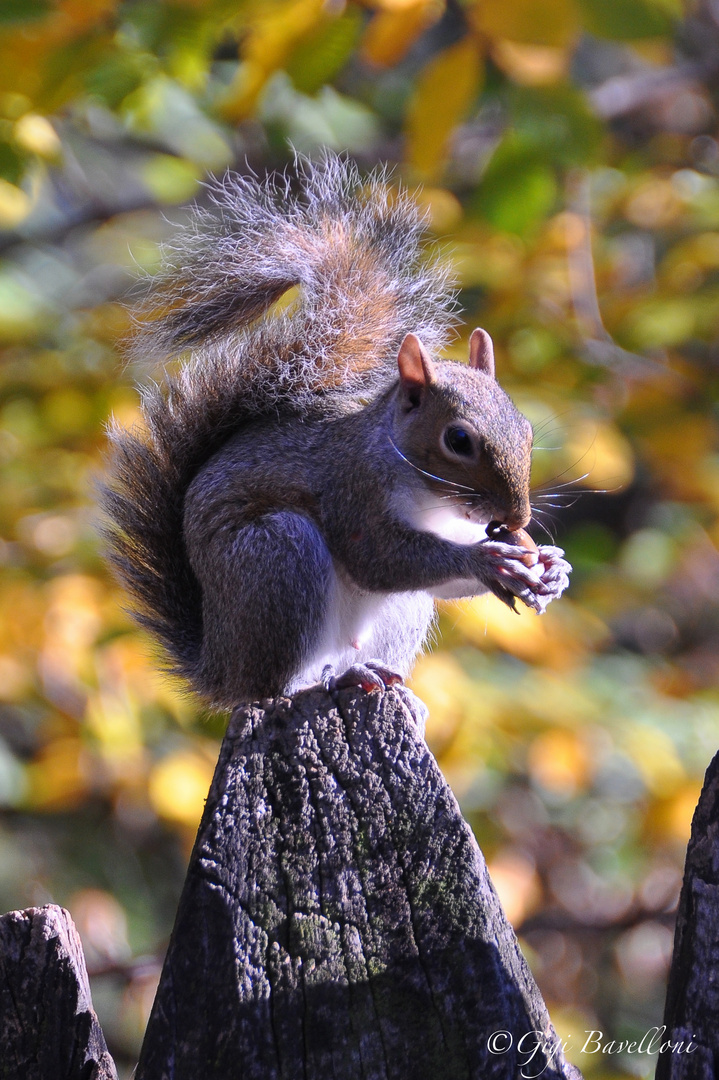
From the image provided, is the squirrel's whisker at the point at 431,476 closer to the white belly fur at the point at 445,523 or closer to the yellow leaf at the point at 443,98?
the white belly fur at the point at 445,523

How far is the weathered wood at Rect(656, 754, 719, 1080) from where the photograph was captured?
30.5 inches

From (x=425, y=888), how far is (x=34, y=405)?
1.97 metres

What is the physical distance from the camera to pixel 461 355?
2391 mm

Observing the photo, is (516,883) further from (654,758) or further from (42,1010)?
(42,1010)

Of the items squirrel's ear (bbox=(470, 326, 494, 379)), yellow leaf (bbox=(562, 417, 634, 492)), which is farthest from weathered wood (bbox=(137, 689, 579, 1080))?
yellow leaf (bbox=(562, 417, 634, 492))

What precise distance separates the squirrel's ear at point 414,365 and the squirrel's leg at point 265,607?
31cm

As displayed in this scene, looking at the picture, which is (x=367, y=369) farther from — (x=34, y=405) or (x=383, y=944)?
(x=383, y=944)

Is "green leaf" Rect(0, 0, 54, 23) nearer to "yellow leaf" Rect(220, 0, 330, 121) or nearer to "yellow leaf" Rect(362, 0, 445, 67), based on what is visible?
"yellow leaf" Rect(220, 0, 330, 121)

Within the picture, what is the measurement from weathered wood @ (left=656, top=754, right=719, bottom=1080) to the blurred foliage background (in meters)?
0.89

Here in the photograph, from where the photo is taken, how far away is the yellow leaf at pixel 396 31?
1838mm

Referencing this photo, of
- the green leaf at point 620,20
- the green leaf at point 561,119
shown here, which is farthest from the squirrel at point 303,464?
the green leaf at point 620,20

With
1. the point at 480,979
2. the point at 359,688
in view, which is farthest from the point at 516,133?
the point at 480,979

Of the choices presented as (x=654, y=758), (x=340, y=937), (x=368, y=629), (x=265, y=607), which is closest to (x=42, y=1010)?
(x=340, y=937)

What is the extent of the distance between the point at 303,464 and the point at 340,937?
3.19 feet
